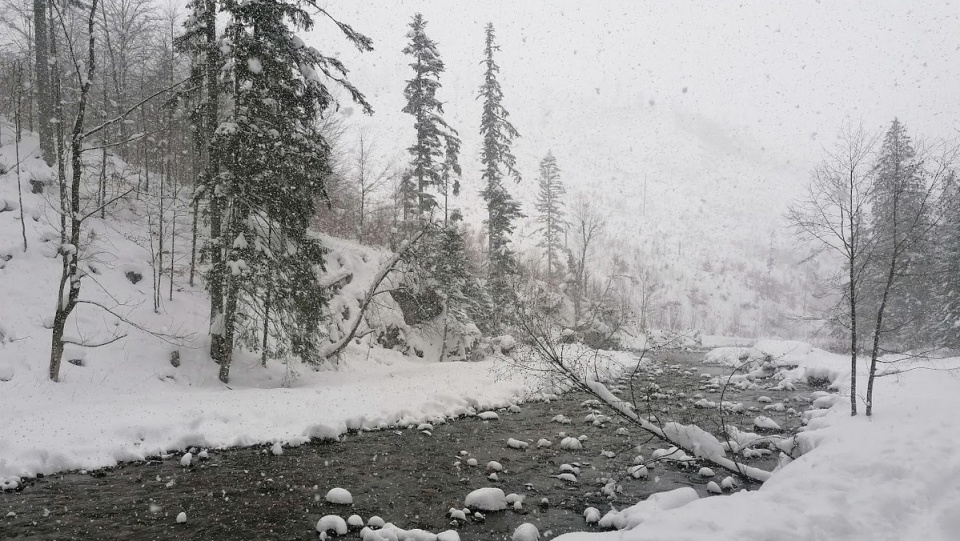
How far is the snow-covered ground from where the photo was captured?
4.99 m

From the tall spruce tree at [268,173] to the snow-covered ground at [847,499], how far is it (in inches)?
449

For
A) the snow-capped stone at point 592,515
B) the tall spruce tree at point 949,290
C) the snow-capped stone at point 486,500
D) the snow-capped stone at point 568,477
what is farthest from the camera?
the tall spruce tree at point 949,290

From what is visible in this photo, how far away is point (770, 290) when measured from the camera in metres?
125

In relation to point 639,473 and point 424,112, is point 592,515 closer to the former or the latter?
point 639,473

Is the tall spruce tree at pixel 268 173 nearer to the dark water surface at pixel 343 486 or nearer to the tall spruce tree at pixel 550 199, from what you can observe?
the dark water surface at pixel 343 486

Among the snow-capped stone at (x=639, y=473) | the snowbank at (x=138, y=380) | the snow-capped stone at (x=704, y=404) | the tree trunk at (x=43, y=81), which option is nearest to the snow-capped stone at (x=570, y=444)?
the snow-capped stone at (x=639, y=473)

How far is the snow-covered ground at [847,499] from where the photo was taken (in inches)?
197

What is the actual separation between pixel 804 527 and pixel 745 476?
123 inches

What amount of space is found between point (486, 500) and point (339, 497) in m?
2.41

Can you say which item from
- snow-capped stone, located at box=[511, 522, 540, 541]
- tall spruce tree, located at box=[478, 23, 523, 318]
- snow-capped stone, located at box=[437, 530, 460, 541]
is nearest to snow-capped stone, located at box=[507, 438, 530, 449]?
snow-capped stone, located at box=[511, 522, 540, 541]

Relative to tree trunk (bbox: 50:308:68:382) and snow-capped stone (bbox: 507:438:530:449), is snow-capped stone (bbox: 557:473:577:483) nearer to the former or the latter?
snow-capped stone (bbox: 507:438:530:449)

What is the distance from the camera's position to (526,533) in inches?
246

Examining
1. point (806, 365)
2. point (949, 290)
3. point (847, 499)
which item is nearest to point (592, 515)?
point (847, 499)

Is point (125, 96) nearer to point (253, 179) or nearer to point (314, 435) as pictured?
point (253, 179)
